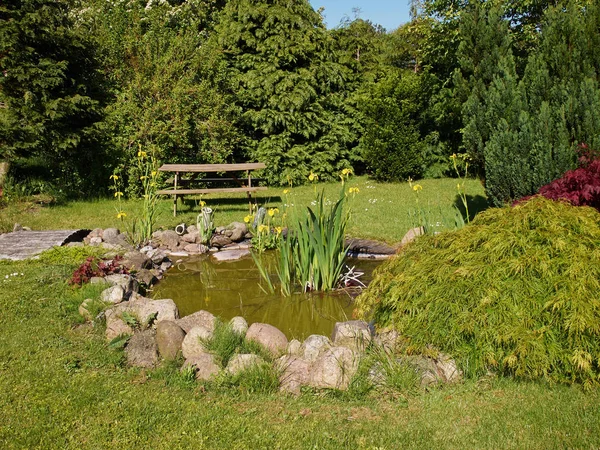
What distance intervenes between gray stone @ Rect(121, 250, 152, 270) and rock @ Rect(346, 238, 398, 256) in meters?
2.61

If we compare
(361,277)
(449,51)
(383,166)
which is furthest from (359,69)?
(361,277)

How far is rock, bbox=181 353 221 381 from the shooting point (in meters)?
4.12

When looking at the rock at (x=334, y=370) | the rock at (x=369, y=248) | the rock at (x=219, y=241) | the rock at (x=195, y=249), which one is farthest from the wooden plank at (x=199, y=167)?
the rock at (x=334, y=370)

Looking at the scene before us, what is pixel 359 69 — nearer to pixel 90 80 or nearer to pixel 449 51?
pixel 449 51

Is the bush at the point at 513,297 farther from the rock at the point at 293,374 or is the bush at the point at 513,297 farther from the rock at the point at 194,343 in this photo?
the rock at the point at 194,343

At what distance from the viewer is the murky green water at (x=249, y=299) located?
18.3 ft

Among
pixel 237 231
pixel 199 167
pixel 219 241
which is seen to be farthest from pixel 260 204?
pixel 219 241

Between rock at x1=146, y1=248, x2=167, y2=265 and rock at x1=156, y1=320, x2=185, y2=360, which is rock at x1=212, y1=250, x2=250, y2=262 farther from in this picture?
rock at x1=156, y1=320, x2=185, y2=360

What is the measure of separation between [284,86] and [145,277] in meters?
8.47

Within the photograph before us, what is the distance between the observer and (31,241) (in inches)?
306

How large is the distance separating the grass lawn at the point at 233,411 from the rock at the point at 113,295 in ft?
1.92

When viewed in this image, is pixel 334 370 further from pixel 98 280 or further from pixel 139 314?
pixel 98 280

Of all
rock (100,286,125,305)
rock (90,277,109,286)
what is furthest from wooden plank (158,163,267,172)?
rock (100,286,125,305)

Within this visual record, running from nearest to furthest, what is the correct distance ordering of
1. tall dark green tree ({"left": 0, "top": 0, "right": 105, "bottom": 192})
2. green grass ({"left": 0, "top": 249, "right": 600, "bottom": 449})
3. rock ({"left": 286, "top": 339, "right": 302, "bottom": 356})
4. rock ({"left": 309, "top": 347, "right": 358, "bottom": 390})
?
green grass ({"left": 0, "top": 249, "right": 600, "bottom": 449})
rock ({"left": 309, "top": 347, "right": 358, "bottom": 390})
rock ({"left": 286, "top": 339, "right": 302, "bottom": 356})
tall dark green tree ({"left": 0, "top": 0, "right": 105, "bottom": 192})
